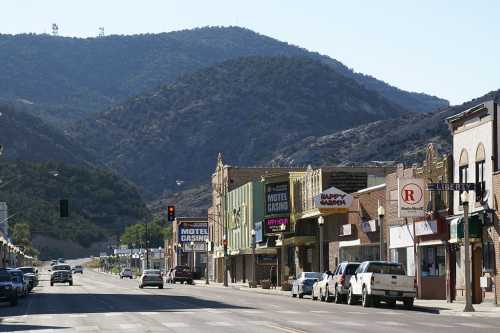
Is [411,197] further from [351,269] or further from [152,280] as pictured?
[152,280]

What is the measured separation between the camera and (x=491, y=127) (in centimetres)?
5112

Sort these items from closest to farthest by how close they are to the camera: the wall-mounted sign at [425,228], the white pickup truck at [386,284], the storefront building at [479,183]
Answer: the white pickup truck at [386,284], the storefront building at [479,183], the wall-mounted sign at [425,228]

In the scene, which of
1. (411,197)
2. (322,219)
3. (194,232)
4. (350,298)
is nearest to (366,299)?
(350,298)

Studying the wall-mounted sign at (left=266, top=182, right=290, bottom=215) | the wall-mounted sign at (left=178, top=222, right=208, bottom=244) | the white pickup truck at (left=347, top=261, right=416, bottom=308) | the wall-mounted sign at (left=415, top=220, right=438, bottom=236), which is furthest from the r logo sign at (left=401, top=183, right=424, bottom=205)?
the wall-mounted sign at (left=178, top=222, right=208, bottom=244)

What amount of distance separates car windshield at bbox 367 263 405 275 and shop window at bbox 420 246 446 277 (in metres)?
8.18

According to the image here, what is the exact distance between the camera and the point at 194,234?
161 metres

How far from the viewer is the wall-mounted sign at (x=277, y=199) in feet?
311

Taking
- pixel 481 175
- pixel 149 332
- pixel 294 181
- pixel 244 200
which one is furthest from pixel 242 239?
pixel 149 332

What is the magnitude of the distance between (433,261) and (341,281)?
6.85 meters

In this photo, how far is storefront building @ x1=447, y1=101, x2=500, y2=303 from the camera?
50.9 metres

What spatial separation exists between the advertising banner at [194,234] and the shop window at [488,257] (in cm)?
10771

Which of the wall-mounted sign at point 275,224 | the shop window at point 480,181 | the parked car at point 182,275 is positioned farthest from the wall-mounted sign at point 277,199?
the shop window at point 480,181

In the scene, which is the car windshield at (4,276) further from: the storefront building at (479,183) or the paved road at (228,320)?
the storefront building at (479,183)

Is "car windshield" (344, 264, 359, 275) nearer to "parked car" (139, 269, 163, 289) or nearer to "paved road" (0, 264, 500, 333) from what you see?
"paved road" (0, 264, 500, 333)
